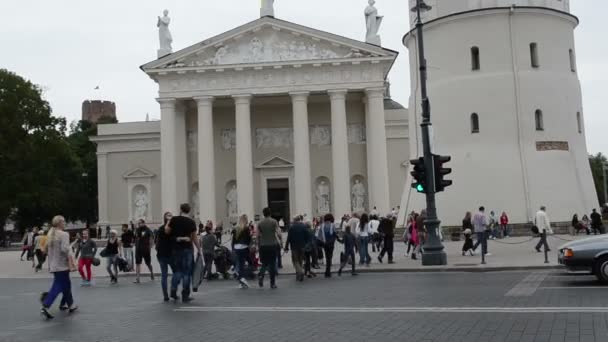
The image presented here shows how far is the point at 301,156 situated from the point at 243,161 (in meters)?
4.23

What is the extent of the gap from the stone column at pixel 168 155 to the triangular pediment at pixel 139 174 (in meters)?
6.84

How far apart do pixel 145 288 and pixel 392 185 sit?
4205 cm

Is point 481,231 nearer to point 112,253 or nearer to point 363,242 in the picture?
point 363,242

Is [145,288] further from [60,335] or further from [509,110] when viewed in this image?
[509,110]

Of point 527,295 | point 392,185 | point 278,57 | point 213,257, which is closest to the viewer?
point 527,295

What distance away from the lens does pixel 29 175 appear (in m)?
58.9

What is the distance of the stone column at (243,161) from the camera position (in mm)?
55812

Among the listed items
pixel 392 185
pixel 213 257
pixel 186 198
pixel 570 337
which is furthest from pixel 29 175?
pixel 570 337

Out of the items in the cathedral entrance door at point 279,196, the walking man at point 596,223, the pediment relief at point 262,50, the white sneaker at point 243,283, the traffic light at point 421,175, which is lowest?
the white sneaker at point 243,283

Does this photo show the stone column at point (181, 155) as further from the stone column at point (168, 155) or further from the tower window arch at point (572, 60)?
the tower window arch at point (572, 60)

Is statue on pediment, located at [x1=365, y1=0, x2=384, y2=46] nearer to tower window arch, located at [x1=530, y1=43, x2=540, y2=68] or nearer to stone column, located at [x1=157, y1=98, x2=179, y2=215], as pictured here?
stone column, located at [x1=157, y1=98, x2=179, y2=215]

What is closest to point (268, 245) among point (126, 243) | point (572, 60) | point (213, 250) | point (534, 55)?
point (213, 250)

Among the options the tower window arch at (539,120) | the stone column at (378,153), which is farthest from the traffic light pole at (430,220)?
the stone column at (378,153)

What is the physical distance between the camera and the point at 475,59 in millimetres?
38594
